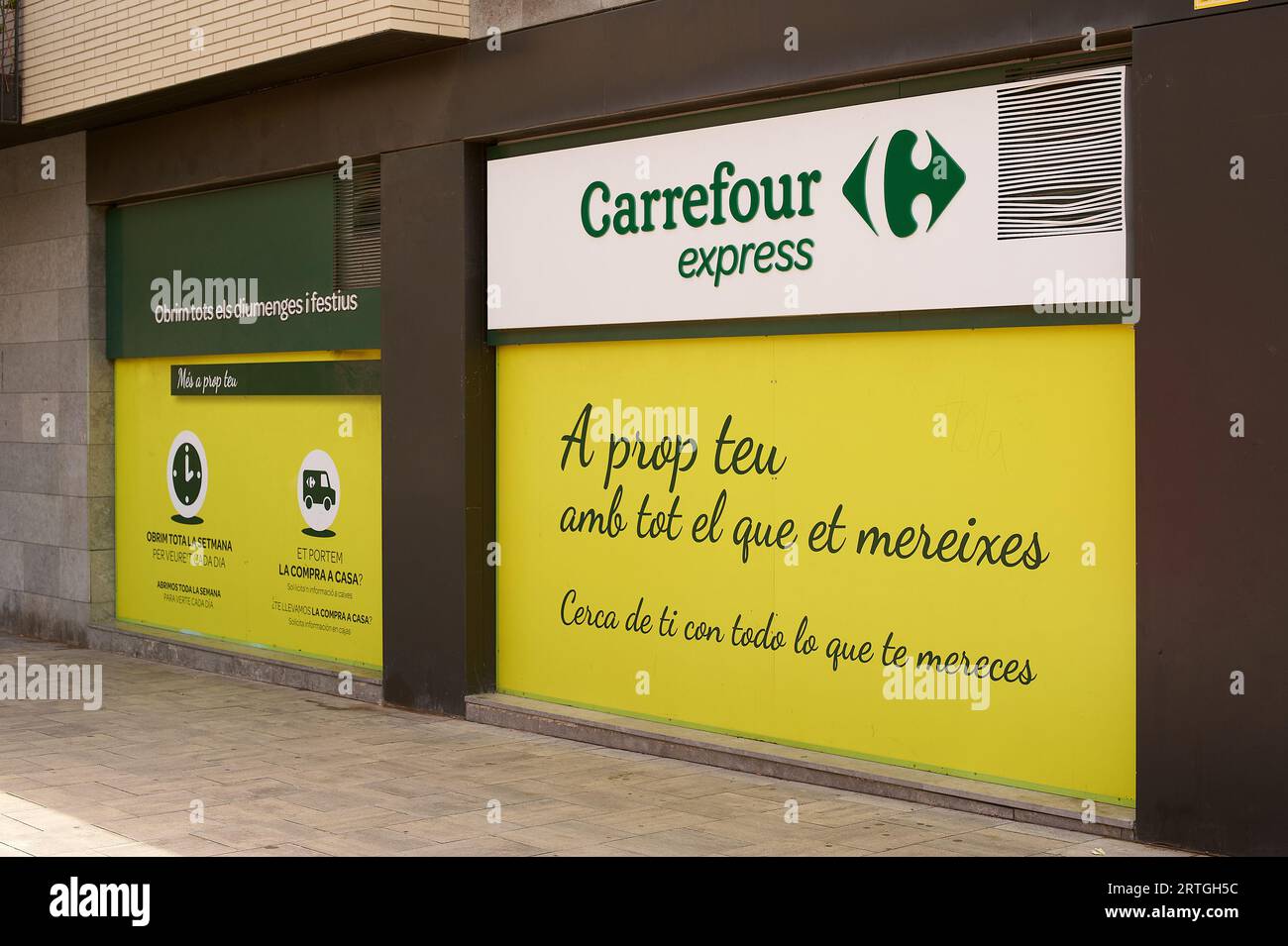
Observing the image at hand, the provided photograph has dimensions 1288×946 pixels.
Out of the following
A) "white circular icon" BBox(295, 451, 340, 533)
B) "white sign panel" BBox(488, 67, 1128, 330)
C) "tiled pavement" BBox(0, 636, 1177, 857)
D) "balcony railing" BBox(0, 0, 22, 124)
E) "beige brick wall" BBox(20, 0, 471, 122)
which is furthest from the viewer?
"balcony railing" BBox(0, 0, 22, 124)

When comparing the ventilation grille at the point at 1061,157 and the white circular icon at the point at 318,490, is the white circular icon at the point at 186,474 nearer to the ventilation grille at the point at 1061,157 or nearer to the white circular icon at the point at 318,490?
the white circular icon at the point at 318,490

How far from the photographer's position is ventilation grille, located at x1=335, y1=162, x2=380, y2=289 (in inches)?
439

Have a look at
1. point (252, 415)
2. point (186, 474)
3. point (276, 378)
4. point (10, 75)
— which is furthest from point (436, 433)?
point (10, 75)

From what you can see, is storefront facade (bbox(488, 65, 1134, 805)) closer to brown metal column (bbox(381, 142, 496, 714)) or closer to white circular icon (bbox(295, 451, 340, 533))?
brown metal column (bbox(381, 142, 496, 714))

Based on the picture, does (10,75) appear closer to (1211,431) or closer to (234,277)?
(234,277)

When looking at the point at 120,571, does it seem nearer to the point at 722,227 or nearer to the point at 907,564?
the point at 722,227

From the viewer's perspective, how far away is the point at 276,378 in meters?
12.0

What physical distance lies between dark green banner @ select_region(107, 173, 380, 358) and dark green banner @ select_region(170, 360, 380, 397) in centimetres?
14

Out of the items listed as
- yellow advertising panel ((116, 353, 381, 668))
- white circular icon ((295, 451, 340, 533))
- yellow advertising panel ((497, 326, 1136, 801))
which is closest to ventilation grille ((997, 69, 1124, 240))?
yellow advertising panel ((497, 326, 1136, 801))

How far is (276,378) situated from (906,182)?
569 cm

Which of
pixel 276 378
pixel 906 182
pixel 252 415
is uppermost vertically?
pixel 906 182

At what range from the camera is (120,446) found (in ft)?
45.7

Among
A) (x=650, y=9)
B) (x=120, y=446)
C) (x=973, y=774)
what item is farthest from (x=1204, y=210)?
(x=120, y=446)

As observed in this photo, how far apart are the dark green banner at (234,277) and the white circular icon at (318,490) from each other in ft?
2.71
